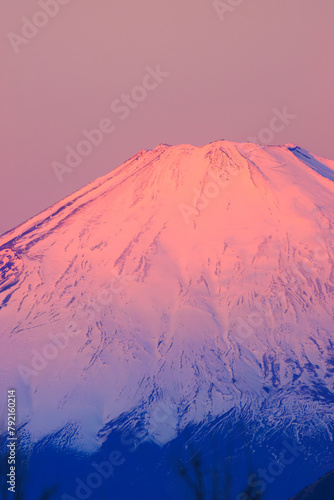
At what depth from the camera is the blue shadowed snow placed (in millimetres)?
131875

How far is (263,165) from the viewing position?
126m

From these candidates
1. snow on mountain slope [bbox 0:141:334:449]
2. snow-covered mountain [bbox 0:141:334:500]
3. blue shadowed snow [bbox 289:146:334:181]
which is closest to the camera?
snow-covered mountain [bbox 0:141:334:500]

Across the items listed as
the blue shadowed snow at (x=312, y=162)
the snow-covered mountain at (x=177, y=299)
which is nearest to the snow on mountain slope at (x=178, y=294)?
the snow-covered mountain at (x=177, y=299)

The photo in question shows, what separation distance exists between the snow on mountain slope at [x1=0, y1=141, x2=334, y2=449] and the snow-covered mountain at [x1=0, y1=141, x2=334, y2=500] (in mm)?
164

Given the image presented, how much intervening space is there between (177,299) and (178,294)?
0.76 metres

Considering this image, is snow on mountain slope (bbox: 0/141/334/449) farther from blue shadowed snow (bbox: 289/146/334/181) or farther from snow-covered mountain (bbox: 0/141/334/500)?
blue shadowed snow (bbox: 289/146/334/181)

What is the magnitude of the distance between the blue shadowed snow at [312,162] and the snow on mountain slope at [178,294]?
0.95 feet

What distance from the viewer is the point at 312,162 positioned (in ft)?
443

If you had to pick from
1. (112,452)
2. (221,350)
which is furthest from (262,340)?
(112,452)

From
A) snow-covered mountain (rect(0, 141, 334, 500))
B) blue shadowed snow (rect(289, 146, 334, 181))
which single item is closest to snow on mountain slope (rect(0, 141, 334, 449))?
snow-covered mountain (rect(0, 141, 334, 500))

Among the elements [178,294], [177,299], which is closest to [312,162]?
[178,294]

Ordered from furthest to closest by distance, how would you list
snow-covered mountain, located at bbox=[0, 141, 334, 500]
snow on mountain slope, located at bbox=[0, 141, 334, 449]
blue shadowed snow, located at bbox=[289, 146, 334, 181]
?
blue shadowed snow, located at bbox=[289, 146, 334, 181], snow on mountain slope, located at bbox=[0, 141, 334, 449], snow-covered mountain, located at bbox=[0, 141, 334, 500]

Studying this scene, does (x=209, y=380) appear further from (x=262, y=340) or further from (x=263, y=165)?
(x=263, y=165)

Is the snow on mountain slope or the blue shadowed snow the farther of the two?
the blue shadowed snow
